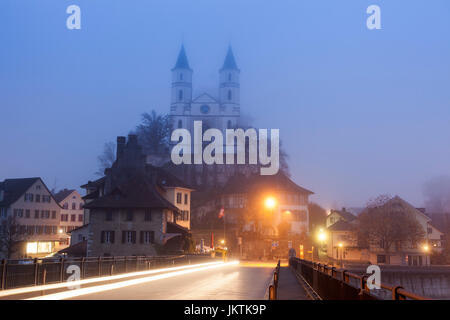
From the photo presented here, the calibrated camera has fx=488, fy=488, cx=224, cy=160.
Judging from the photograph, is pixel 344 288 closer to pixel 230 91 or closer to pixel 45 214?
pixel 45 214

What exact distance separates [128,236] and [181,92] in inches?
5111

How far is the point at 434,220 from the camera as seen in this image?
10231 cm

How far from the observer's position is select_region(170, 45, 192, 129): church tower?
Answer: 177 metres

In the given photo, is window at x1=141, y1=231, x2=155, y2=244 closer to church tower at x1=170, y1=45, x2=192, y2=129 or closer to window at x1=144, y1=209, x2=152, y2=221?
window at x1=144, y1=209, x2=152, y2=221

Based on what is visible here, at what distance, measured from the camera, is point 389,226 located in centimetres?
8262

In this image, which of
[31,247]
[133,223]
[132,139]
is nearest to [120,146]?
[132,139]

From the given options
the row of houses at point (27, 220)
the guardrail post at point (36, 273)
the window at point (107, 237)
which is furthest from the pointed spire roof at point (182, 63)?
the guardrail post at point (36, 273)

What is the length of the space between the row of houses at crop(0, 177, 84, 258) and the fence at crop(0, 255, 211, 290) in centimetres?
4979

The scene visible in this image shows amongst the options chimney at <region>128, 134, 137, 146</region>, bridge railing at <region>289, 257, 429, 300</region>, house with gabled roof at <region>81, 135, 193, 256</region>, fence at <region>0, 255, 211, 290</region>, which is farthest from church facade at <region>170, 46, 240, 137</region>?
bridge railing at <region>289, 257, 429, 300</region>

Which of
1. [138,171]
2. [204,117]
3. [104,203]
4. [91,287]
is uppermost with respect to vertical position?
[204,117]

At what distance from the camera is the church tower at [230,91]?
178 m
